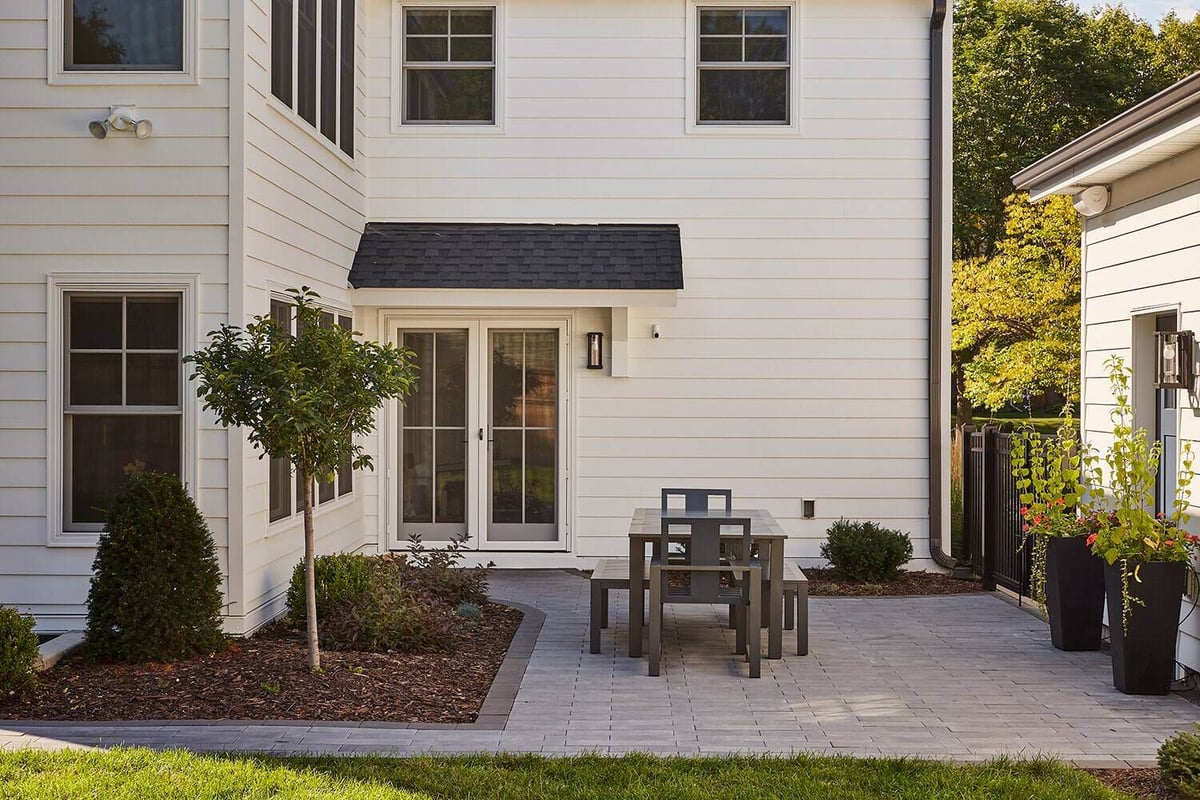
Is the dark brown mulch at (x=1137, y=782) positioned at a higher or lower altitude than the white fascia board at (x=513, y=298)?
lower

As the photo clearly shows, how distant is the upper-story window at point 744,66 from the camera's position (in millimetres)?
11211

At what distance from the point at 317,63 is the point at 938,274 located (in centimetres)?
583

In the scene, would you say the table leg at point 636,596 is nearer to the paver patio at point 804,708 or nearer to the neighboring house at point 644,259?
the paver patio at point 804,708

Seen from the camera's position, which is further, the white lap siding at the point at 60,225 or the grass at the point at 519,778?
the white lap siding at the point at 60,225

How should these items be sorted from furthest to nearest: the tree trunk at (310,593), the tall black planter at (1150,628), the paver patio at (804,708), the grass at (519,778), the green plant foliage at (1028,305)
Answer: the green plant foliage at (1028,305), the tree trunk at (310,593), the tall black planter at (1150,628), the paver patio at (804,708), the grass at (519,778)

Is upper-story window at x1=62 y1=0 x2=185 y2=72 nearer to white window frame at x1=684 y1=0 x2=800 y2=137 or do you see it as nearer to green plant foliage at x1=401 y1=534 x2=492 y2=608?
green plant foliage at x1=401 y1=534 x2=492 y2=608

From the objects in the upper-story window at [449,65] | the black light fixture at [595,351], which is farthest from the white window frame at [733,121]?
the black light fixture at [595,351]

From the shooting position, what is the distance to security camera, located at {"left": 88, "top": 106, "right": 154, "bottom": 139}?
7.56 m

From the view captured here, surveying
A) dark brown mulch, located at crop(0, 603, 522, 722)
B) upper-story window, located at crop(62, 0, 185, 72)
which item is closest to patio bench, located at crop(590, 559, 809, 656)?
dark brown mulch, located at crop(0, 603, 522, 722)

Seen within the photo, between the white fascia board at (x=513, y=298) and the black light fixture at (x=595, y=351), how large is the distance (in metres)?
0.49

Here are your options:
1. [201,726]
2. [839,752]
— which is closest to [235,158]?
[201,726]

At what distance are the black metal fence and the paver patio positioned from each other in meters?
1.12

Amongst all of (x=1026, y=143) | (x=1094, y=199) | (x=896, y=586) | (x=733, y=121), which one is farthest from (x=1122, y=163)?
(x=1026, y=143)

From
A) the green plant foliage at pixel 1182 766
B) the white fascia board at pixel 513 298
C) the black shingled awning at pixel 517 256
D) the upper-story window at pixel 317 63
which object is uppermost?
the upper-story window at pixel 317 63
